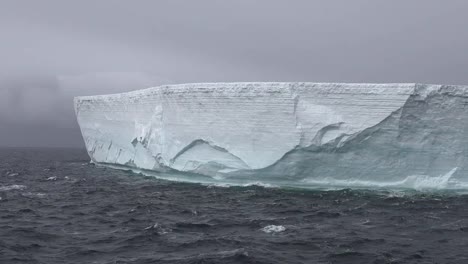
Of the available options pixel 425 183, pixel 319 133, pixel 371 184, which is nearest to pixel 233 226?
pixel 319 133

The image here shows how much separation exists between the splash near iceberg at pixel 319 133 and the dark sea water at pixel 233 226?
90 centimetres

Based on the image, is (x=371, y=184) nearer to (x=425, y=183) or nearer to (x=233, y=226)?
(x=425, y=183)

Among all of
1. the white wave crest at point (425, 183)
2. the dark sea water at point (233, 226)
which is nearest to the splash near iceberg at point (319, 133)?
the white wave crest at point (425, 183)

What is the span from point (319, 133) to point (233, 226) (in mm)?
6455

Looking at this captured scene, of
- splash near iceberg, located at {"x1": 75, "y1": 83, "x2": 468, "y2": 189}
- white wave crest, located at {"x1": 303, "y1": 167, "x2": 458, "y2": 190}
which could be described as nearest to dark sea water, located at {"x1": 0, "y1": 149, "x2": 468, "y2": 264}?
white wave crest, located at {"x1": 303, "y1": 167, "x2": 458, "y2": 190}

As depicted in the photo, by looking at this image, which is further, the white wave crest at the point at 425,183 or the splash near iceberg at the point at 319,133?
the white wave crest at the point at 425,183

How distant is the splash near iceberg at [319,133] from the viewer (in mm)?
14258

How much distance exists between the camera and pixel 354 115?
14.6 m

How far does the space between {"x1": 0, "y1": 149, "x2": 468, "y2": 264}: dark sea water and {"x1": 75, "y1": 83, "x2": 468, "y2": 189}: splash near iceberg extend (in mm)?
899


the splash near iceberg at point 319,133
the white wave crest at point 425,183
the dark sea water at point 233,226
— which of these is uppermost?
the splash near iceberg at point 319,133

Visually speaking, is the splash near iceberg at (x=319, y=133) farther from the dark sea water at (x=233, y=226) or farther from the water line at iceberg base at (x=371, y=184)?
the dark sea water at (x=233, y=226)

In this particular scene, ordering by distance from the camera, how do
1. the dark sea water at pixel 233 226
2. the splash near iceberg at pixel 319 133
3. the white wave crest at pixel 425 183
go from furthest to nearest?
the white wave crest at pixel 425 183
the splash near iceberg at pixel 319 133
the dark sea water at pixel 233 226

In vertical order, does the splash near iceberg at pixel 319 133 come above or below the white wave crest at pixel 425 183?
above

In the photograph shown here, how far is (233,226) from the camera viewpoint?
30.6 feet
